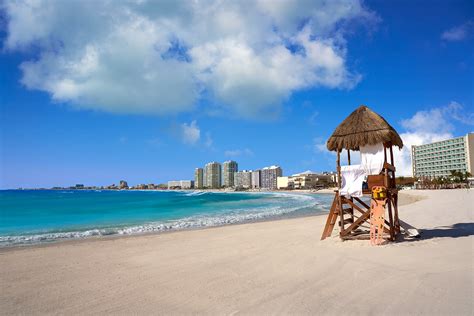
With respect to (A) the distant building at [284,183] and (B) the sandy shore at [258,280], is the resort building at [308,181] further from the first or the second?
(B) the sandy shore at [258,280]

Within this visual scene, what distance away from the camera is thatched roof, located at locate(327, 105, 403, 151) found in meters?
8.74

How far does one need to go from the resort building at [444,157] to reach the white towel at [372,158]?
367 feet

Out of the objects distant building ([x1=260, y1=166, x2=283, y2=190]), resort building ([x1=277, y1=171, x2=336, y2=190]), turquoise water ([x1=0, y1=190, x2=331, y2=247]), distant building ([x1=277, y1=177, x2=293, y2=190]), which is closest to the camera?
turquoise water ([x1=0, y1=190, x2=331, y2=247])

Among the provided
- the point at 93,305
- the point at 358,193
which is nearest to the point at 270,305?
the point at 93,305

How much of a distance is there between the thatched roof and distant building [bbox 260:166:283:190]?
17366 centimetres

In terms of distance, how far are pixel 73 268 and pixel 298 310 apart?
225 inches

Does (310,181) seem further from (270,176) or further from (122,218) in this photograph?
(122,218)

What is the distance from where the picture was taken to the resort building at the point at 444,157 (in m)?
104

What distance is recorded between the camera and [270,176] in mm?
187250

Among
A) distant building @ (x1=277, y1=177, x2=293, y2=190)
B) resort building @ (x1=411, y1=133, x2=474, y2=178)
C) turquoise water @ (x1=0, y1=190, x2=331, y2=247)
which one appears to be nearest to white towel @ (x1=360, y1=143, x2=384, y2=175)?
turquoise water @ (x1=0, y1=190, x2=331, y2=247)

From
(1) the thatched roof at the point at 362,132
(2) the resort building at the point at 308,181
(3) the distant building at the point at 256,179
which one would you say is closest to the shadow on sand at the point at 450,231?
(1) the thatched roof at the point at 362,132

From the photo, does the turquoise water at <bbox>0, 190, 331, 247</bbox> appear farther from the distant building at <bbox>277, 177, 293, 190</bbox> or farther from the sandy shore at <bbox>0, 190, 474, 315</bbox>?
the distant building at <bbox>277, 177, 293, 190</bbox>

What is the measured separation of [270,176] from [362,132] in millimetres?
179495

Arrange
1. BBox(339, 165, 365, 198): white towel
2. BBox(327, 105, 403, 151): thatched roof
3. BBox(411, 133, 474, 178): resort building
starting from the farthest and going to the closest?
BBox(411, 133, 474, 178): resort building < BBox(339, 165, 365, 198): white towel < BBox(327, 105, 403, 151): thatched roof
